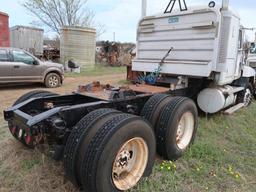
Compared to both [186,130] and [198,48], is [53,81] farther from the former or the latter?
[186,130]

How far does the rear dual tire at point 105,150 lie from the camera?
2.31m

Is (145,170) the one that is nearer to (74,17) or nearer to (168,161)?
(168,161)

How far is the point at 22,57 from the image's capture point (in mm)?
9055

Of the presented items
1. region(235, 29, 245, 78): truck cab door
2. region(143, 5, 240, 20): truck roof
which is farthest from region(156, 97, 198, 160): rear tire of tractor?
region(235, 29, 245, 78): truck cab door

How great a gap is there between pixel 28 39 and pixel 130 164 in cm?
1879

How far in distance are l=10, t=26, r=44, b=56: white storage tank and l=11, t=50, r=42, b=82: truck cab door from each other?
10.4 metres

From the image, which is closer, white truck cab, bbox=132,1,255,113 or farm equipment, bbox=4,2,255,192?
farm equipment, bbox=4,2,255,192

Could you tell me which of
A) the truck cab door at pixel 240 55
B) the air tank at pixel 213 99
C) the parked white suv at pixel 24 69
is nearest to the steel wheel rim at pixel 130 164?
the air tank at pixel 213 99

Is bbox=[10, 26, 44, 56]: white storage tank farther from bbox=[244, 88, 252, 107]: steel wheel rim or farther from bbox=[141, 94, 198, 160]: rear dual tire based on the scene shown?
bbox=[141, 94, 198, 160]: rear dual tire

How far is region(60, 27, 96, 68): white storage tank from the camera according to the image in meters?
16.7

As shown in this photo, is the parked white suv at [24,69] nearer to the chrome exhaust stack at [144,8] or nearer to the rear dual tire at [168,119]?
the chrome exhaust stack at [144,8]

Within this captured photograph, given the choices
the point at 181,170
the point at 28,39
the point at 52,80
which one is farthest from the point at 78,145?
the point at 28,39

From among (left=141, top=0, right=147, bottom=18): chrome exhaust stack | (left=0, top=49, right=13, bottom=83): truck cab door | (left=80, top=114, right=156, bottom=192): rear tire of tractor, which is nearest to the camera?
(left=80, top=114, right=156, bottom=192): rear tire of tractor

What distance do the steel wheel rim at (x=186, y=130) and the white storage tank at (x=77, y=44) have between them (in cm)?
1413
